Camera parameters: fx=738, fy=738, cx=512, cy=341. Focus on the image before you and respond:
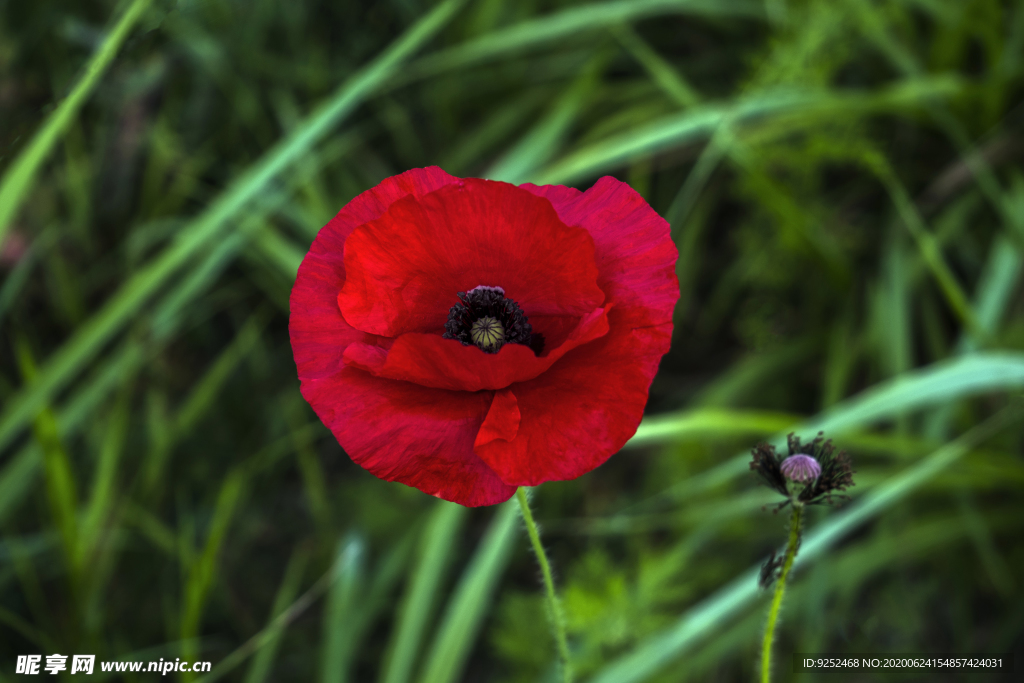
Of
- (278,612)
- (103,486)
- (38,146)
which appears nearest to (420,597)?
(278,612)

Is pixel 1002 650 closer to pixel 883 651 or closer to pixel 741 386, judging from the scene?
pixel 883 651

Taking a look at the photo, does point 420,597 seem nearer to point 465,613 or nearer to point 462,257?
point 465,613

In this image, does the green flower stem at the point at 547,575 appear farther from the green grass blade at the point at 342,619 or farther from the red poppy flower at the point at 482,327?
the green grass blade at the point at 342,619

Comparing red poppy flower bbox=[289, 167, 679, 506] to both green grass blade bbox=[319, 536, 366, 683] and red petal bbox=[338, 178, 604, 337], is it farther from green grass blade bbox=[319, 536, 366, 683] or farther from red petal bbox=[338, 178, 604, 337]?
green grass blade bbox=[319, 536, 366, 683]

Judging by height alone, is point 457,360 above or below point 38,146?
below

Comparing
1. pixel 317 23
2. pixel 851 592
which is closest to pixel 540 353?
pixel 851 592

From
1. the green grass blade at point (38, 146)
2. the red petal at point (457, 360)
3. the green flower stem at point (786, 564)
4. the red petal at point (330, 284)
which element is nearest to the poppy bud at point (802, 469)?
the green flower stem at point (786, 564)

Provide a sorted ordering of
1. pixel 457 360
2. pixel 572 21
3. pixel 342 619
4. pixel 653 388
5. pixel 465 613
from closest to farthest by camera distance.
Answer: pixel 457 360, pixel 465 613, pixel 342 619, pixel 572 21, pixel 653 388
